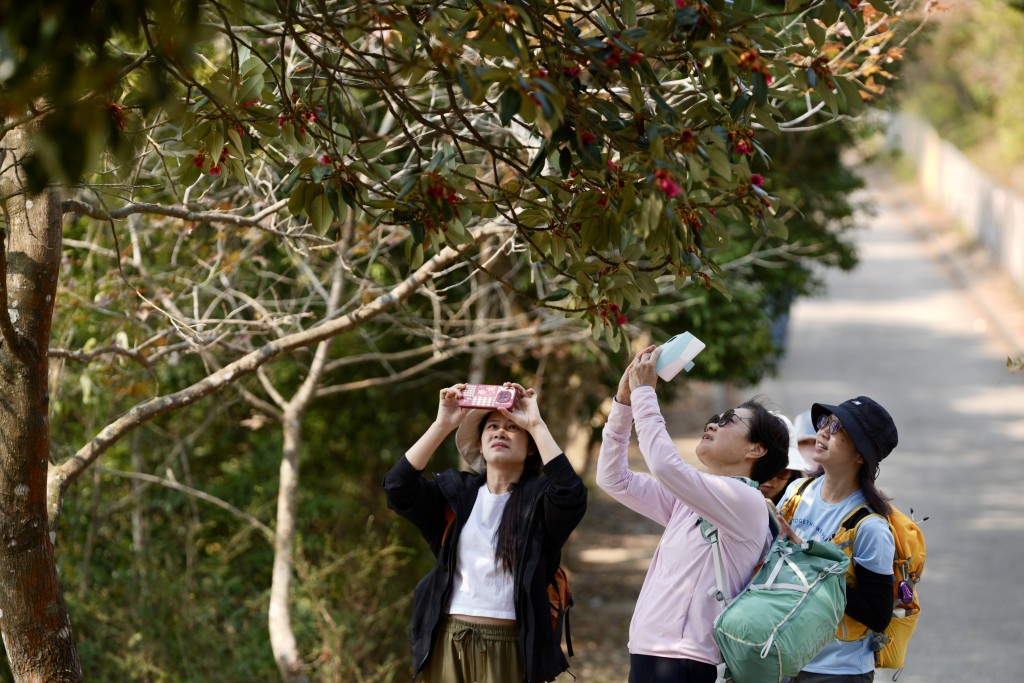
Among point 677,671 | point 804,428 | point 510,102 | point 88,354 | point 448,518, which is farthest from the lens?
point 804,428

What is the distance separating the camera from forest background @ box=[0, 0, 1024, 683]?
3.23m

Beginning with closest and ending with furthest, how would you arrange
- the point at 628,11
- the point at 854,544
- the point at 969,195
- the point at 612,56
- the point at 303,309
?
the point at 612,56 < the point at 628,11 < the point at 854,544 < the point at 303,309 < the point at 969,195

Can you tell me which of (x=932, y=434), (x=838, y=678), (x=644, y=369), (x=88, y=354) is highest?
(x=88, y=354)

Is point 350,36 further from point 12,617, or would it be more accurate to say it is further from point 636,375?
point 12,617

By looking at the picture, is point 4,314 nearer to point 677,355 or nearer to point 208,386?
point 208,386

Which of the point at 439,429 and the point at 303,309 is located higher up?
the point at 303,309

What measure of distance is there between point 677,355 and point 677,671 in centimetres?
97

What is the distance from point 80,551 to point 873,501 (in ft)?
17.9

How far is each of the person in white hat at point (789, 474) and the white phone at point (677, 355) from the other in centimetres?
113

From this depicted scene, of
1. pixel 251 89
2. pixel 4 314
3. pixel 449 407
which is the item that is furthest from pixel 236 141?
pixel 449 407

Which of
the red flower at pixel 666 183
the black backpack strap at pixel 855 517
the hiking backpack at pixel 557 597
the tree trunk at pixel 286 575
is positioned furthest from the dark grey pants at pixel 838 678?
the tree trunk at pixel 286 575

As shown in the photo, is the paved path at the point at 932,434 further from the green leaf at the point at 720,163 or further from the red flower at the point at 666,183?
the red flower at the point at 666,183

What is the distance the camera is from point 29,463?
3.62 m

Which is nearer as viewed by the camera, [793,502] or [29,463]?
[29,463]
